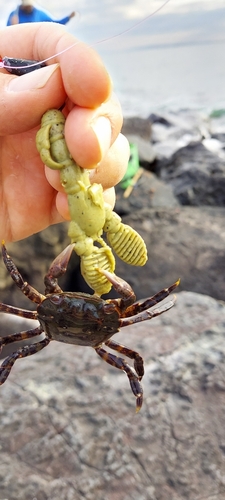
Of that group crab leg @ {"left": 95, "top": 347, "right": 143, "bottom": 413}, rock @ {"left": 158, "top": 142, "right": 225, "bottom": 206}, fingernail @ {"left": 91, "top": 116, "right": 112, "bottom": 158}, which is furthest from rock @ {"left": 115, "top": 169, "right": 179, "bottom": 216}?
fingernail @ {"left": 91, "top": 116, "right": 112, "bottom": 158}

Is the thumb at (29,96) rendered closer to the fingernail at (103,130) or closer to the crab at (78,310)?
the fingernail at (103,130)

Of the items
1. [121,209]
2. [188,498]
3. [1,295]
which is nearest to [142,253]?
[188,498]

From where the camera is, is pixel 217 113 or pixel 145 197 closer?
pixel 145 197

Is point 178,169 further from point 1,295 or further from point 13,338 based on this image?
point 13,338

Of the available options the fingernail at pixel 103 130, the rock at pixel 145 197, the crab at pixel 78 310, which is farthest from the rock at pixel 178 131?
the crab at pixel 78 310

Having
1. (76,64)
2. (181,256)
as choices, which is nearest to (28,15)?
(76,64)

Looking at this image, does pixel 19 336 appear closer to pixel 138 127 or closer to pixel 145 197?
pixel 145 197

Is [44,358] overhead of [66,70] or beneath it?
beneath
